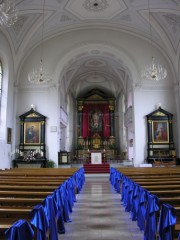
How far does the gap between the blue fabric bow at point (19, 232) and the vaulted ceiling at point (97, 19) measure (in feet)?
43.1

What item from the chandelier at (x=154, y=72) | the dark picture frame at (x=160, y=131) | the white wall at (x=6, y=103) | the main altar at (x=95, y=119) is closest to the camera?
the chandelier at (x=154, y=72)


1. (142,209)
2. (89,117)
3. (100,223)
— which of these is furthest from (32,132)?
(142,209)

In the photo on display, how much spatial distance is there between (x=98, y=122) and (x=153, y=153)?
40.3 ft

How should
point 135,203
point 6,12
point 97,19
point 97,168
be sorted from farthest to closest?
point 97,168
point 97,19
point 6,12
point 135,203

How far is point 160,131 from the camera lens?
55.6ft

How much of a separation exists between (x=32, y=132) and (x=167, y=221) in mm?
14882

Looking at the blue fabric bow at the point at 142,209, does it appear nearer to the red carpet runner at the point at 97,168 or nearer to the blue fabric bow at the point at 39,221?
the blue fabric bow at the point at 39,221

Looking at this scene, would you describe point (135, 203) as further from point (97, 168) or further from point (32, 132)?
point (97, 168)

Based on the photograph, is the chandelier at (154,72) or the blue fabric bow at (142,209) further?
the chandelier at (154,72)

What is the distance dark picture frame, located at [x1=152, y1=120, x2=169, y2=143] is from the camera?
16891 mm

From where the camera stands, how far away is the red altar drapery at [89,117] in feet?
91.6

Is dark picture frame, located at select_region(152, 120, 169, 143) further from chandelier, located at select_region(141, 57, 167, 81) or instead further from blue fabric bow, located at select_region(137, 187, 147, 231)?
blue fabric bow, located at select_region(137, 187, 147, 231)

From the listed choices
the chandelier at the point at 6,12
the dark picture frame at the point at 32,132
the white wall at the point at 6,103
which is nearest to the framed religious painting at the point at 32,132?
the dark picture frame at the point at 32,132

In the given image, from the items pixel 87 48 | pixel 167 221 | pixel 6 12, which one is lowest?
pixel 167 221
